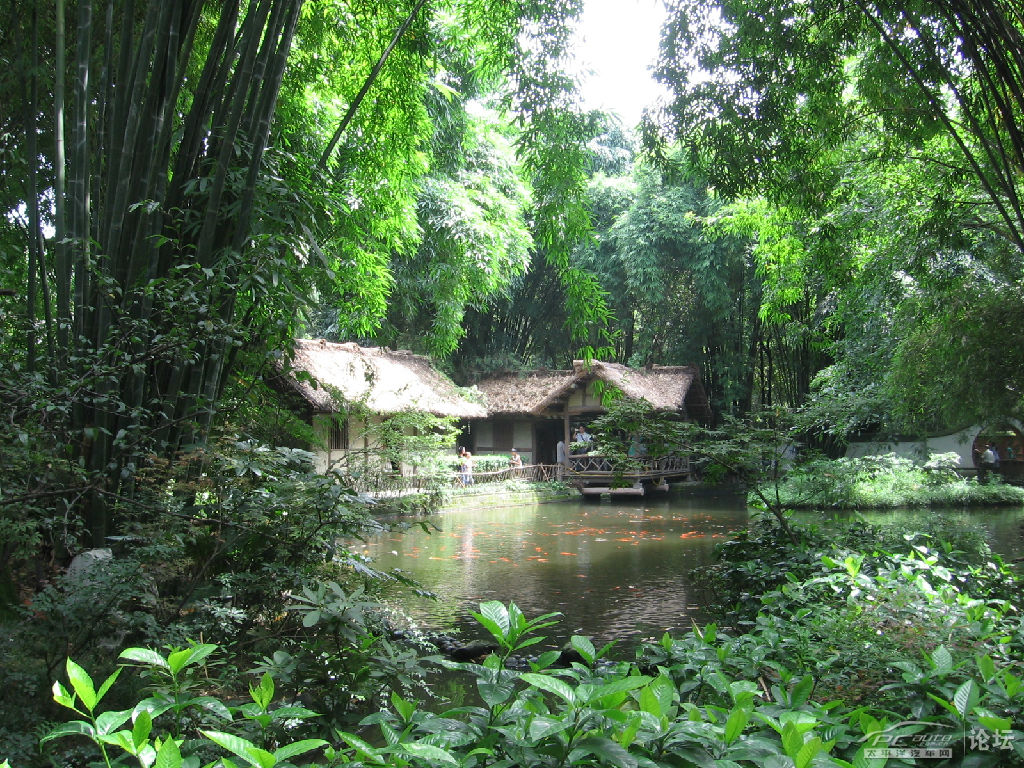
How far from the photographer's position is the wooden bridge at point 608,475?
15086mm

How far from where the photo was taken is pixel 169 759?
99 cm

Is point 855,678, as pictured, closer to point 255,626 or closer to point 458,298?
point 255,626

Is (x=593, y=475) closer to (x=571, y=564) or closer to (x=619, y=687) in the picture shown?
(x=571, y=564)

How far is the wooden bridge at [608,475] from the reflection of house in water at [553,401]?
1324 mm

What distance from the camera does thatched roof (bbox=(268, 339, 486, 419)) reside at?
12.3 m

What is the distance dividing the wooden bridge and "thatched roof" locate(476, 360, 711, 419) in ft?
4.88

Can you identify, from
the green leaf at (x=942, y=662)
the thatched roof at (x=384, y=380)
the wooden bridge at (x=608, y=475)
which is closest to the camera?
the green leaf at (x=942, y=662)

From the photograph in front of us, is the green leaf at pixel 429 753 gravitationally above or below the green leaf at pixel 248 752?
below

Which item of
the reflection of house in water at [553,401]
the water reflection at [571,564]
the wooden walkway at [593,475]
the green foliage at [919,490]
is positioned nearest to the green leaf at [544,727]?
the water reflection at [571,564]

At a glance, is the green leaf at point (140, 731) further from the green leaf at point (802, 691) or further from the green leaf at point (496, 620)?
the green leaf at point (802, 691)

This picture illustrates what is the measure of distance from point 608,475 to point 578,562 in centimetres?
802

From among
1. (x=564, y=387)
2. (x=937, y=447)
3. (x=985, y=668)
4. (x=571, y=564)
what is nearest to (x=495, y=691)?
(x=985, y=668)

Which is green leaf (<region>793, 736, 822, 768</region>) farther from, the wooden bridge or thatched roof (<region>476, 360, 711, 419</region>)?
thatched roof (<region>476, 360, 711, 419</region>)

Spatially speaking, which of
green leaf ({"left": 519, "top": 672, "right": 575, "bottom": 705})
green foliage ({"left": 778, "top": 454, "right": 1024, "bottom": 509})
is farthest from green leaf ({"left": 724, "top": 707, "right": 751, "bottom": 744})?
green foliage ({"left": 778, "top": 454, "right": 1024, "bottom": 509})
